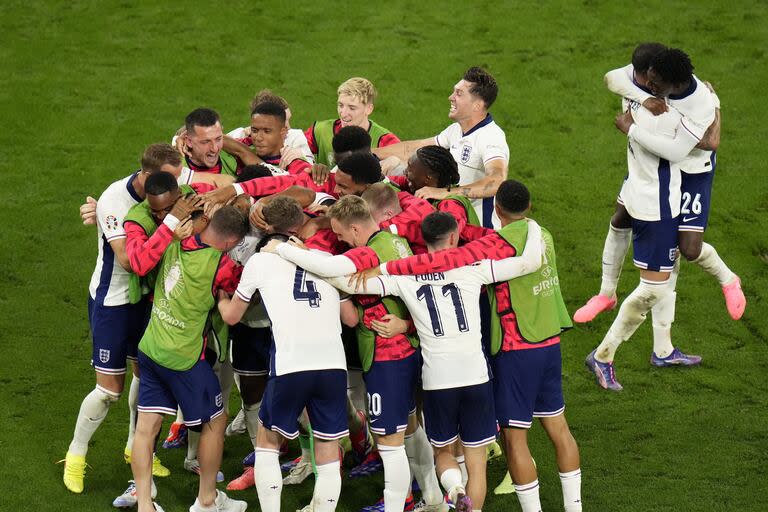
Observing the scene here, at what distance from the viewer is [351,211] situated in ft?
20.4

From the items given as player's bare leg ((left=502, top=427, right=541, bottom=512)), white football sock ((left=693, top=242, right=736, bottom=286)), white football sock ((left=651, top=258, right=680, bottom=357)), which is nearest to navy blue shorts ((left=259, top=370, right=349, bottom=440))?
player's bare leg ((left=502, top=427, right=541, bottom=512))

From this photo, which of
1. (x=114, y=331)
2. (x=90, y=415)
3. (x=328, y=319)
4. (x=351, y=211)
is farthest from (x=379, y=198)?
(x=90, y=415)

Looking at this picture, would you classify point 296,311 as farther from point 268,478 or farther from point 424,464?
point 424,464

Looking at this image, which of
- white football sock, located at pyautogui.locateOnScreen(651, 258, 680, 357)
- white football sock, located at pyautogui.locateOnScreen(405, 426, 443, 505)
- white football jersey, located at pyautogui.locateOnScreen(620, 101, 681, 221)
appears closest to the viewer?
white football sock, located at pyautogui.locateOnScreen(405, 426, 443, 505)

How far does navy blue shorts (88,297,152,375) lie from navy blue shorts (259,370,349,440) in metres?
1.16

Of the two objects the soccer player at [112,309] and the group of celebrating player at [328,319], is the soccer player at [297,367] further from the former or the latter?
the soccer player at [112,309]

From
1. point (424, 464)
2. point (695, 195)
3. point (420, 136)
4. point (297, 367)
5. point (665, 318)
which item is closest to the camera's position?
point (297, 367)

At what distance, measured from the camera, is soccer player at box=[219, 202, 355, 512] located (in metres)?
6.08

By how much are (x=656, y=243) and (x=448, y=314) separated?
8.91ft

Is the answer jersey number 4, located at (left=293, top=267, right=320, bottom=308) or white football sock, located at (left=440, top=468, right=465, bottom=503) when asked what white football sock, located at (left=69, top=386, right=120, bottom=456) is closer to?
jersey number 4, located at (left=293, top=267, right=320, bottom=308)

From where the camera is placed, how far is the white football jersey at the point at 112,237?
21.9ft

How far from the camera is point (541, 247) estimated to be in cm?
621

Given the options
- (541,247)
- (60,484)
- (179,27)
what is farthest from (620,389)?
(179,27)

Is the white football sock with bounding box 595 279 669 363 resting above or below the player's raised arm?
below
